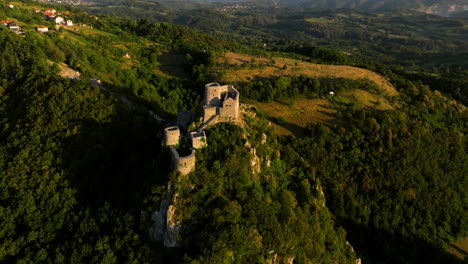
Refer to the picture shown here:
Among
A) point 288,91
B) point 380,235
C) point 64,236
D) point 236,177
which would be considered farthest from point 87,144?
point 380,235

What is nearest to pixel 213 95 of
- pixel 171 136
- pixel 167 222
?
pixel 171 136

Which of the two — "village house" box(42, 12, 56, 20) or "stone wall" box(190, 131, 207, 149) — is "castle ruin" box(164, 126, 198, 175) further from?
"village house" box(42, 12, 56, 20)

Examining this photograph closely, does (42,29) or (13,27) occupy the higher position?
(13,27)

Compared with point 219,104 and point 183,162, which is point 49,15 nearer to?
point 219,104

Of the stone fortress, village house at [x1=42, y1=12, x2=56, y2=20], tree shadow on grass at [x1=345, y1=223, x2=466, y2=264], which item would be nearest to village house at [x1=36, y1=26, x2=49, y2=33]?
village house at [x1=42, y1=12, x2=56, y2=20]

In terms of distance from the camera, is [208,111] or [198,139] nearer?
[198,139]
